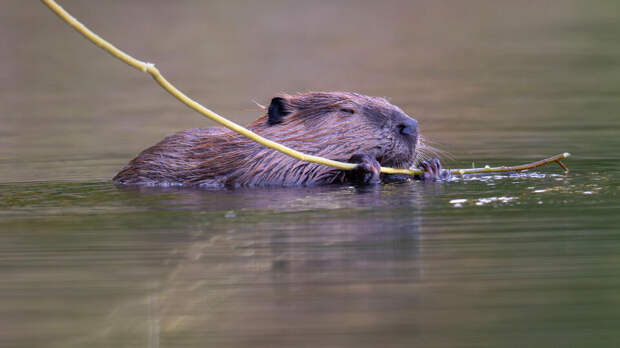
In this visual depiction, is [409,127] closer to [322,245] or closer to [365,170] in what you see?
[365,170]

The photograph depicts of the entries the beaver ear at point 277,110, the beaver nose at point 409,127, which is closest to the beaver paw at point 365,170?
the beaver nose at point 409,127

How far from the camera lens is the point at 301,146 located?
21.7ft

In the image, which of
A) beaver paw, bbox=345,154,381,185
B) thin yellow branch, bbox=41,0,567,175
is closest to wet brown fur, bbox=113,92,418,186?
beaver paw, bbox=345,154,381,185

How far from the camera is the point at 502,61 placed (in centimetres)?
1798

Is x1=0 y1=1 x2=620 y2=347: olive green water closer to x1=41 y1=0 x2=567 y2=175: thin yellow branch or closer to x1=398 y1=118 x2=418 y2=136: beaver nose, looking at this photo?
x1=41 y1=0 x2=567 y2=175: thin yellow branch

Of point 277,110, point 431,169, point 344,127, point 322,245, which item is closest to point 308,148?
point 344,127

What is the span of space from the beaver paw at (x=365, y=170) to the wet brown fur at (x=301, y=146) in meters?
0.13

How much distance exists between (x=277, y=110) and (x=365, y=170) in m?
0.81

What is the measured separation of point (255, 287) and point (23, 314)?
32.4 inches

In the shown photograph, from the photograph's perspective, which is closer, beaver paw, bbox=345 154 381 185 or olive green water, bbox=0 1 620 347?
olive green water, bbox=0 1 620 347

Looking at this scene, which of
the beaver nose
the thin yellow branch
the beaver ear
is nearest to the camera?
the thin yellow branch

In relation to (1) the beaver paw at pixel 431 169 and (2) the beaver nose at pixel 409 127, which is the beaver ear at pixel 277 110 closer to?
(2) the beaver nose at pixel 409 127

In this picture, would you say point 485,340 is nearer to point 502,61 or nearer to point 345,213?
point 345,213

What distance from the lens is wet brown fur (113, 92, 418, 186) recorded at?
6.56 metres
